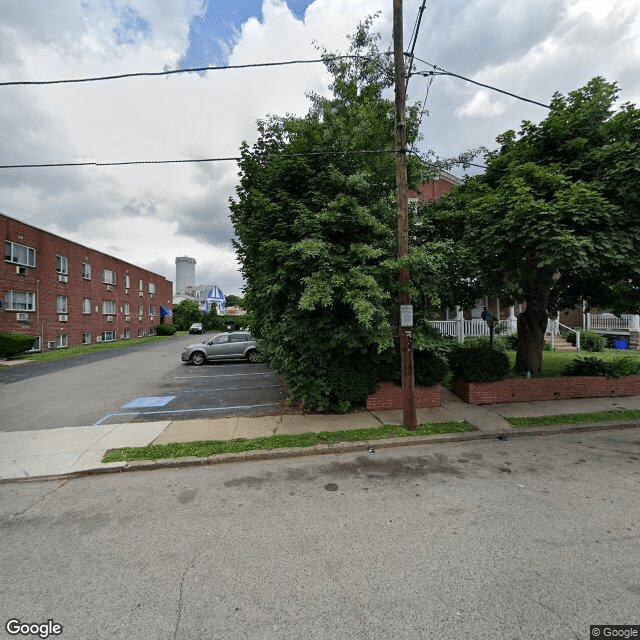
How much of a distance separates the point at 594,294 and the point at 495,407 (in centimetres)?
506

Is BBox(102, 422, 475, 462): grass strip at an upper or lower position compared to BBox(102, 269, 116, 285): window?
lower

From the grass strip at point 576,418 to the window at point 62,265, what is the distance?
2974 cm

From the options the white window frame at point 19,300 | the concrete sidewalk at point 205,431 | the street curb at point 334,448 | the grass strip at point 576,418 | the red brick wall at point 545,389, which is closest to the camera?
the street curb at point 334,448

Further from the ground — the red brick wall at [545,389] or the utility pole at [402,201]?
the utility pole at [402,201]

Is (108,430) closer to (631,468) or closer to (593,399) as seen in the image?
(631,468)

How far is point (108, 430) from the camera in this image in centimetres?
678

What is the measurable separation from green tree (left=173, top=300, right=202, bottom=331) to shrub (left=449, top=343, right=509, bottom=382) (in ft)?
151

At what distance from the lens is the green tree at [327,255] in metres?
6.26

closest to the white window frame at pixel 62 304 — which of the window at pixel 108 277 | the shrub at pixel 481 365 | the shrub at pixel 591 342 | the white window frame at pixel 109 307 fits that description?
the white window frame at pixel 109 307

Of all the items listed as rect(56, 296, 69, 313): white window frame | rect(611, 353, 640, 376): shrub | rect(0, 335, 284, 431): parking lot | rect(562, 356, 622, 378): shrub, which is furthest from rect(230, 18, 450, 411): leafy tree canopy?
rect(56, 296, 69, 313): white window frame

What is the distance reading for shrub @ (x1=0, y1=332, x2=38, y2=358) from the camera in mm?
18000

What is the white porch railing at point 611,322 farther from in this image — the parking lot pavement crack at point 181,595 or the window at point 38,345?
the window at point 38,345

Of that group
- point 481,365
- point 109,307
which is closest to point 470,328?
point 481,365

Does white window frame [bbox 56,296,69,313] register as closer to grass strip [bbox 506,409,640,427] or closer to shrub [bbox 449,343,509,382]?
shrub [bbox 449,343,509,382]
